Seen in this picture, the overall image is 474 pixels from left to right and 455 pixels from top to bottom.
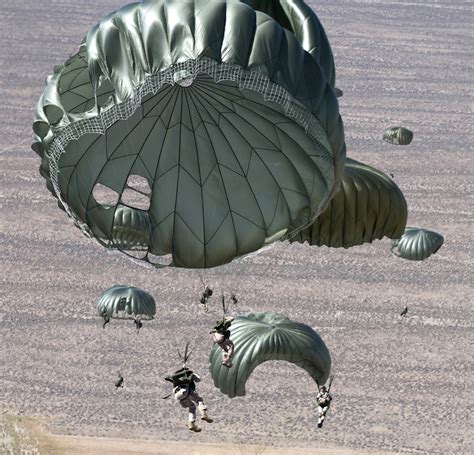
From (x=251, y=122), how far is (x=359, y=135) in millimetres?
42555

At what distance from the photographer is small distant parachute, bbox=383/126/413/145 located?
74.9 m

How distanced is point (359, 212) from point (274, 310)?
1434 cm

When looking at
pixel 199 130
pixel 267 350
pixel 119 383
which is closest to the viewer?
pixel 199 130

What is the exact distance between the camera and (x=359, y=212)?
138ft

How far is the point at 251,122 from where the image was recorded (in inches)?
1371

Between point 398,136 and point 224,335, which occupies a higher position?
point 224,335

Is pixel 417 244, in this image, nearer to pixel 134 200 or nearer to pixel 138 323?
pixel 138 323

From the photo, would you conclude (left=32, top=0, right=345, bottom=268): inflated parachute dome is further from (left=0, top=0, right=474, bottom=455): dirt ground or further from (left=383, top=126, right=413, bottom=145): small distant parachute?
(left=383, top=126, right=413, bottom=145): small distant parachute

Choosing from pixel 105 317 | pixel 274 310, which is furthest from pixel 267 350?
pixel 274 310

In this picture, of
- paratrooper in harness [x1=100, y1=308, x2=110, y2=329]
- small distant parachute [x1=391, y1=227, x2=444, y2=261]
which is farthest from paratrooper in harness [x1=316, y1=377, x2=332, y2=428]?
small distant parachute [x1=391, y1=227, x2=444, y2=261]

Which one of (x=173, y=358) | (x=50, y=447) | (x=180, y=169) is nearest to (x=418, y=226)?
(x=173, y=358)

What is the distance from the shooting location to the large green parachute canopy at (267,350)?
40562 mm

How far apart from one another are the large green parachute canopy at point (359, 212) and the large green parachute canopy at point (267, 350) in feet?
10.7

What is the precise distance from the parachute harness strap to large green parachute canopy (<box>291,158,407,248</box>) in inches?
359
